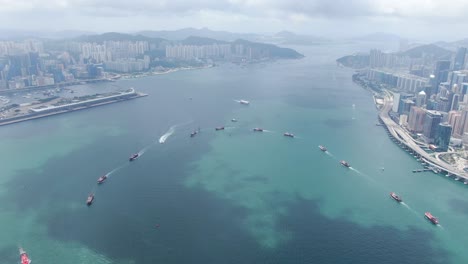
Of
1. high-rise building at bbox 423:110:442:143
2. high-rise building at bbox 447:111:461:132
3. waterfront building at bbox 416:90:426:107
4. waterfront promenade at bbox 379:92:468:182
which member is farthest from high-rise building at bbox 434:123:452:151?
waterfront building at bbox 416:90:426:107

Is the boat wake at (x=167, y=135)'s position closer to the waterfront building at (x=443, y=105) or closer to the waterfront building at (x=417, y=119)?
the waterfront building at (x=417, y=119)

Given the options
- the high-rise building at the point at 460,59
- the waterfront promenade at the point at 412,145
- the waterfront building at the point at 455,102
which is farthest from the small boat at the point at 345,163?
the high-rise building at the point at 460,59

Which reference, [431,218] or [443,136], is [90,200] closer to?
[431,218]

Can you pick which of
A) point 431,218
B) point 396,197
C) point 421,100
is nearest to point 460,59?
point 421,100

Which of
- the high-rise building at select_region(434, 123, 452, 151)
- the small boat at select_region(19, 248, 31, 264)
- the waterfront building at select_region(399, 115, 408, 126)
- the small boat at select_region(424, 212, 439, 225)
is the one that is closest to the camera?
the small boat at select_region(19, 248, 31, 264)

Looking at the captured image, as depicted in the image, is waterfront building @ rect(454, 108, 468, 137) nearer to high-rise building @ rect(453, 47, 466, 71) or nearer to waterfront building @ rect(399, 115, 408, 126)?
waterfront building @ rect(399, 115, 408, 126)

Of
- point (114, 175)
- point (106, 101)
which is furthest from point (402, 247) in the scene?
point (106, 101)
